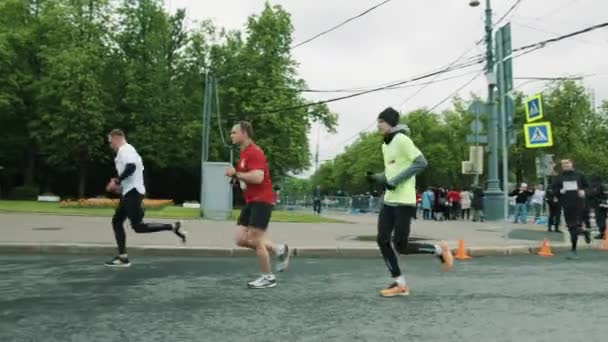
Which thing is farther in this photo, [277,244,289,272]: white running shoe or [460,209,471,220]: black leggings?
[460,209,471,220]: black leggings

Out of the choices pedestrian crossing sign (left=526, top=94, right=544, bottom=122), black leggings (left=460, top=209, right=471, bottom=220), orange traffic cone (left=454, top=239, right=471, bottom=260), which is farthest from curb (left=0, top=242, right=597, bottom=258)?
black leggings (left=460, top=209, right=471, bottom=220)

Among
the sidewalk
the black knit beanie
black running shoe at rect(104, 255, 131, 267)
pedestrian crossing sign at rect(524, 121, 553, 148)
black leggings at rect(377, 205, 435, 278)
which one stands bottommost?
black running shoe at rect(104, 255, 131, 267)

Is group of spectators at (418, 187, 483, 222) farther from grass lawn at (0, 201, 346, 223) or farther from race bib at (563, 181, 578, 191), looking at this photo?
race bib at (563, 181, 578, 191)

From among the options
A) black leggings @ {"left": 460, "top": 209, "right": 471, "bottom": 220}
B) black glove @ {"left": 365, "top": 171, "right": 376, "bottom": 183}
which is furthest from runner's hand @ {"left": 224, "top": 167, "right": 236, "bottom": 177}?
black leggings @ {"left": 460, "top": 209, "right": 471, "bottom": 220}

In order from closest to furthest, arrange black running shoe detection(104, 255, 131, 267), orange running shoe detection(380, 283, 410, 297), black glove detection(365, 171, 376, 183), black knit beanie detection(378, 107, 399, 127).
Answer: orange running shoe detection(380, 283, 410, 297) < black glove detection(365, 171, 376, 183) < black knit beanie detection(378, 107, 399, 127) < black running shoe detection(104, 255, 131, 267)

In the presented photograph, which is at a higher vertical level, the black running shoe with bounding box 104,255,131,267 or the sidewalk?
the sidewalk

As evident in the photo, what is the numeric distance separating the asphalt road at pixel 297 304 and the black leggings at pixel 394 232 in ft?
1.32

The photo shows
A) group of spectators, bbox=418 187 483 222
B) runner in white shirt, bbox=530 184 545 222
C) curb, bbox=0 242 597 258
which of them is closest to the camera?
curb, bbox=0 242 597 258

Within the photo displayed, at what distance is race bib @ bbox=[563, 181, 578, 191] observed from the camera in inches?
405

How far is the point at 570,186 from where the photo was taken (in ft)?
33.8

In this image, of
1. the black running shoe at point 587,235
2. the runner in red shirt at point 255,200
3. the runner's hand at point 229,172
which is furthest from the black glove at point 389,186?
the black running shoe at point 587,235

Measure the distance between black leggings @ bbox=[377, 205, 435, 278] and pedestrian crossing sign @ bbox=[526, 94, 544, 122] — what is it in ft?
27.3

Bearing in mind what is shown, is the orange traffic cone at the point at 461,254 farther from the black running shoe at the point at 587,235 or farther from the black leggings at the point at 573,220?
the black running shoe at the point at 587,235

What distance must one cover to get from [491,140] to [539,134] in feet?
22.1
